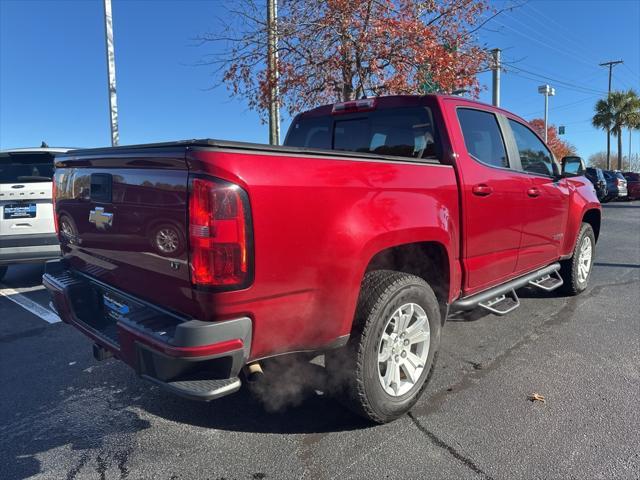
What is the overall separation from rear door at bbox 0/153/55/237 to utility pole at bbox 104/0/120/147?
4.69 metres

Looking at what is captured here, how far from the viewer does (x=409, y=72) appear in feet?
28.3

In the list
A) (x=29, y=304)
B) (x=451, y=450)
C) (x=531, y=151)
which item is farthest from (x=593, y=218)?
(x=29, y=304)

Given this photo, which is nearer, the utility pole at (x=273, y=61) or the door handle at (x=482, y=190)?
the door handle at (x=482, y=190)

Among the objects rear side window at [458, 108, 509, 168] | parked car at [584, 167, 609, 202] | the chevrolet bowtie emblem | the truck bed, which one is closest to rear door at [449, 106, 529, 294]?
rear side window at [458, 108, 509, 168]

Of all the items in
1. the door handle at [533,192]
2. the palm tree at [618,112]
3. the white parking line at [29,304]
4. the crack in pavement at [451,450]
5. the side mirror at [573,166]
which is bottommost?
the crack in pavement at [451,450]

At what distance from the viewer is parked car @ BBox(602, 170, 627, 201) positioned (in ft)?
81.2

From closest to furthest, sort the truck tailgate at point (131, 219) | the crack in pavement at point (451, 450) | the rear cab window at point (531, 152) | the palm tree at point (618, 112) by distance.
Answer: the truck tailgate at point (131, 219) → the crack in pavement at point (451, 450) → the rear cab window at point (531, 152) → the palm tree at point (618, 112)

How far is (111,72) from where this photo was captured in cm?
1039

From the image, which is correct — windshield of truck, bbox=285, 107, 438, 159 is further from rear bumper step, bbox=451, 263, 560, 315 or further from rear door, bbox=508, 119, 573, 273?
rear door, bbox=508, 119, 573, 273

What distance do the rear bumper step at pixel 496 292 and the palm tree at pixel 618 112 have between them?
44.5 meters

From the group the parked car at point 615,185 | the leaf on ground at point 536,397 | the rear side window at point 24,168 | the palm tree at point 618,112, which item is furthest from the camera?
the palm tree at point 618,112

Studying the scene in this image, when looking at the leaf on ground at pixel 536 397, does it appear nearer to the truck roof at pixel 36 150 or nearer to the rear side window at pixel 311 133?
the rear side window at pixel 311 133

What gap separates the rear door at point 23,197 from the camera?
580 cm

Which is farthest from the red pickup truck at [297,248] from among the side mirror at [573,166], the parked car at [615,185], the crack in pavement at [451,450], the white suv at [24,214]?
the parked car at [615,185]
